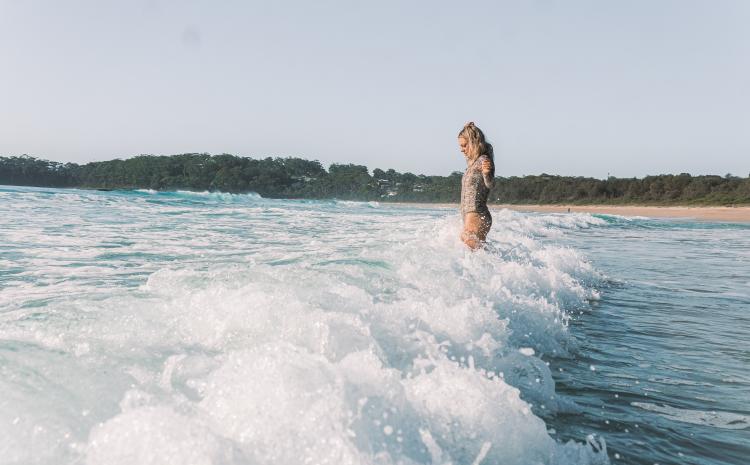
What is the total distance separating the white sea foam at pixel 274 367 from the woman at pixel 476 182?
2.05 m

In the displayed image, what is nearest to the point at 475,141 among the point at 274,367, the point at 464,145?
the point at 464,145

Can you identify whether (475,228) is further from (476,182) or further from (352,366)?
(352,366)

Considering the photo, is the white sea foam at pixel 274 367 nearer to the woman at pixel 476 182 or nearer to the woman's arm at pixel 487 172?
the woman at pixel 476 182

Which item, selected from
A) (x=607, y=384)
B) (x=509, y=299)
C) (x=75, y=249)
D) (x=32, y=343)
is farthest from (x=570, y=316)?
(x=75, y=249)

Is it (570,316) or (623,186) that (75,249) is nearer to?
(570,316)

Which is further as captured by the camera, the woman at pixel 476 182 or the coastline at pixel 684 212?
the coastline at pixel 684 212

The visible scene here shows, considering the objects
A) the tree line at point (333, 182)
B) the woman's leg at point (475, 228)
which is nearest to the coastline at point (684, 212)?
the tree line at point (333, 182)

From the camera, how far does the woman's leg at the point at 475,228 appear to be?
8.19m

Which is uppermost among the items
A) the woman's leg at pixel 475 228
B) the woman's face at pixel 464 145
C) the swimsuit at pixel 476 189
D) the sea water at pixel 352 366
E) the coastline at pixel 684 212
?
the woman's face at pixel 464 145

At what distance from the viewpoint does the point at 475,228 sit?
26.9ft

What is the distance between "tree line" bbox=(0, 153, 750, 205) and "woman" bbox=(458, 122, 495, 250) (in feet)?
196

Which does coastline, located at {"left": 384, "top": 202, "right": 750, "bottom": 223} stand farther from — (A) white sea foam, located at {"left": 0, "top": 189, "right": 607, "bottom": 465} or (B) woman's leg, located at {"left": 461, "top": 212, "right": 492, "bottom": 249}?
(A) white sea foam, located at {"left": 0, "top": 189, "right": 607, "bottom": 465}

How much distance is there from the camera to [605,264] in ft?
36.6

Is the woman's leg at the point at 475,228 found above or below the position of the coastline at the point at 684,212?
above
